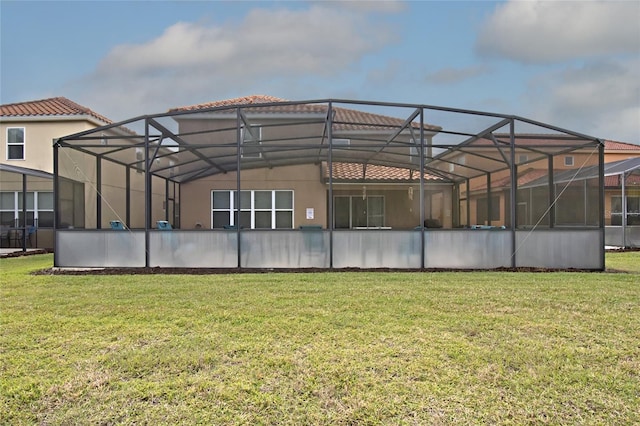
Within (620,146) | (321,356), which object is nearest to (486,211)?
(321,356)

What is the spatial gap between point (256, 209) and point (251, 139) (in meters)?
3.49

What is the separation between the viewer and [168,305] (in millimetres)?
6066

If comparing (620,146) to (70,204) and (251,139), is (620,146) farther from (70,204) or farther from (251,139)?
(70,204)

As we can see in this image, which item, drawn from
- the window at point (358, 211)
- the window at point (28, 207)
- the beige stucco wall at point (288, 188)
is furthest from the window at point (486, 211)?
the window at point (28, 207)

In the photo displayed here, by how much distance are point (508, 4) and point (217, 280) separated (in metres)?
11.4

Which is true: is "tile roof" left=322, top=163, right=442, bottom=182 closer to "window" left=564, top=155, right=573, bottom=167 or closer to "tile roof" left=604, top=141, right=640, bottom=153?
"window" left=564, top=155, right=573, bottom=167

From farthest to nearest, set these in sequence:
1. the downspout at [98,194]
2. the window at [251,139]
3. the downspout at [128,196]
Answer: the downspout at [128,196]
the downspout at [98,194]
the window at [251,139]

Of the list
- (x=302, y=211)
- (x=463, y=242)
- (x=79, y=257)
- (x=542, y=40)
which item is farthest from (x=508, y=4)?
(x=79, y=257)

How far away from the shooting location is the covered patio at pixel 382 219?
9.95m

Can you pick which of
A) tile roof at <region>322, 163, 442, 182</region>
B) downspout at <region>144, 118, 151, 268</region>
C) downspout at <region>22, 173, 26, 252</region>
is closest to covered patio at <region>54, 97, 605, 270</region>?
downspout at <region>144, 118, 151, 268</region>

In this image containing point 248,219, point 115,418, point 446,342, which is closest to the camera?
point 115,418

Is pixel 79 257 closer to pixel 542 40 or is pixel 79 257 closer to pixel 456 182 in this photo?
pixel 456 182

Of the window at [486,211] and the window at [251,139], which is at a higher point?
the window at [251,139]

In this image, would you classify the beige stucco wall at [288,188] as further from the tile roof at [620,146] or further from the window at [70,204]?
the tile roof at [620,146]
